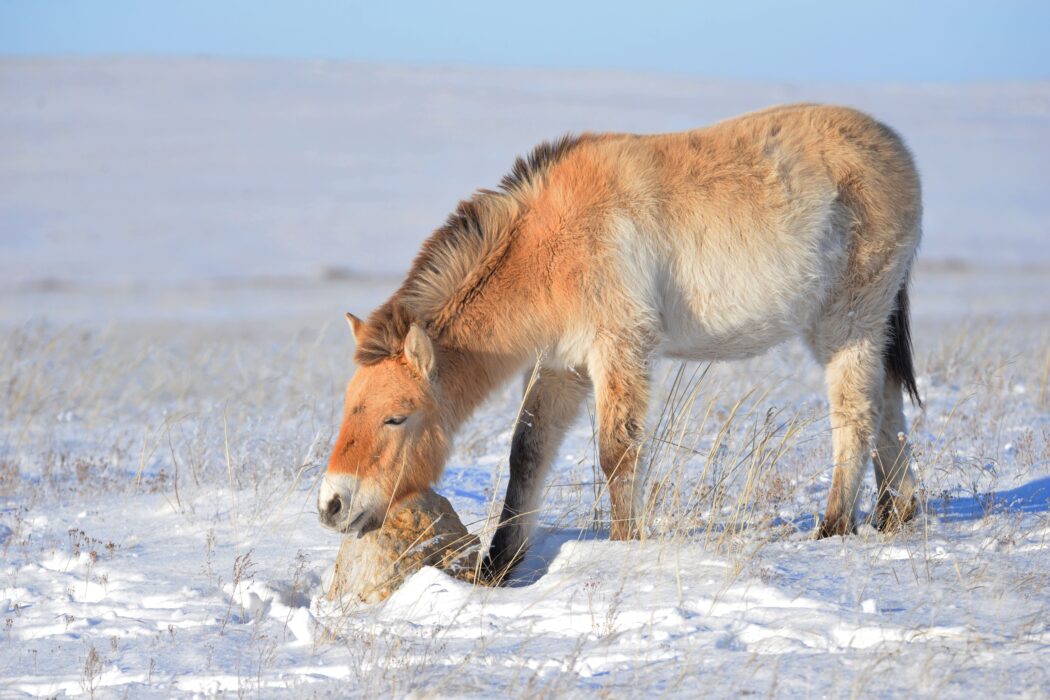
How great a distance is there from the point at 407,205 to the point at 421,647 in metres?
34.9

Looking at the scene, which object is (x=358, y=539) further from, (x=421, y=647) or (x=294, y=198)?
(x=294, y=198)

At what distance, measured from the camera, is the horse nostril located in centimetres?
499

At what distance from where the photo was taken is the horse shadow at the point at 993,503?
547 centimetres

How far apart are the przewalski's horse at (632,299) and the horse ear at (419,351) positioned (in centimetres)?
1

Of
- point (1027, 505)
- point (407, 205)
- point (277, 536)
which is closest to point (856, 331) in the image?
point (1027, 505)

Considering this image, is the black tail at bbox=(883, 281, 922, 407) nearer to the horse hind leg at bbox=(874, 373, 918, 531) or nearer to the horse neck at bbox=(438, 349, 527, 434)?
the horse hind leg at bbox=(874, 373, 918, 531)

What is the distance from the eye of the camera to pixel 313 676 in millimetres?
3828

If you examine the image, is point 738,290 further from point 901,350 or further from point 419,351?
point 419,351

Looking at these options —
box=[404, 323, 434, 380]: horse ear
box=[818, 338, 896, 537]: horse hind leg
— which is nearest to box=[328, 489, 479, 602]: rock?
box=[404, 323, 434, 380]: horse ear

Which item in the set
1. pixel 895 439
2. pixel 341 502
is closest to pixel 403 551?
pixel 341 502

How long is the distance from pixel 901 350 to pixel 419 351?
9.54ft

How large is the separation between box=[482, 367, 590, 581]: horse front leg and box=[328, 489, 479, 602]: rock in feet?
0.64

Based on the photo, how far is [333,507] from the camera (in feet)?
16.4

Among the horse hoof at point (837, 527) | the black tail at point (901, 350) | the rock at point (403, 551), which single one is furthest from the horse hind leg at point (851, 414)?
the rock at point (403, 551)
